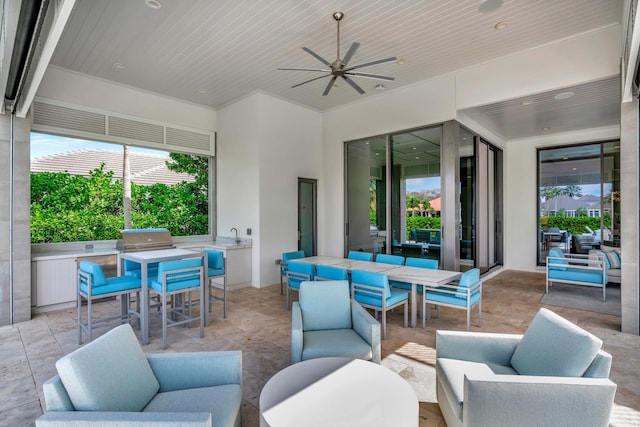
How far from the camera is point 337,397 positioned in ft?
6.01

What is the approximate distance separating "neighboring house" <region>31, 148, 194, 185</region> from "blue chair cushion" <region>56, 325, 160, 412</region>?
501cm

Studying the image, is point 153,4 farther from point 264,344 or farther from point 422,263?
point 422,263

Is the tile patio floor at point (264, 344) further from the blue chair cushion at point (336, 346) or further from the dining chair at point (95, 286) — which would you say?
the blue chair cushion at point (336, 346)

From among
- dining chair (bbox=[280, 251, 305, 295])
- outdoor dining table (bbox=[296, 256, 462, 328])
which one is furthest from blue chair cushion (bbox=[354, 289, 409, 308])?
dining chair (bbox=[280, 251, 305, 295])

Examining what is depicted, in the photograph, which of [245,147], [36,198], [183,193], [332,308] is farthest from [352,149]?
[36,198]

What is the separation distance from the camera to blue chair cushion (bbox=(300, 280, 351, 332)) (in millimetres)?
3057

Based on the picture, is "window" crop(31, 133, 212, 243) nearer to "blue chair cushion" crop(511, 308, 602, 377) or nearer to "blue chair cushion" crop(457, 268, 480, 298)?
"blue chair cushion" crop(457, 268, 480, 298)

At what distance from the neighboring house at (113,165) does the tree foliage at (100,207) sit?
0.29ft

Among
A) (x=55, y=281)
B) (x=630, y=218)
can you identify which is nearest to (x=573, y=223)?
(x=630, y=218)

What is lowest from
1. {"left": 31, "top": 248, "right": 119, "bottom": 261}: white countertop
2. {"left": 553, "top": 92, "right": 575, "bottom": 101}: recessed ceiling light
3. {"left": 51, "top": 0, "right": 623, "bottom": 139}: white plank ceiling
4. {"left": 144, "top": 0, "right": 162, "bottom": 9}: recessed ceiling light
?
{"left": 31, "top": 248, "right": 119, "bottom": 261}: white countertop

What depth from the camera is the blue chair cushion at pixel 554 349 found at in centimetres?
185

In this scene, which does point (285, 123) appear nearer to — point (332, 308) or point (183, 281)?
point (183, 281)

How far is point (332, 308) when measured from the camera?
3.10 metres

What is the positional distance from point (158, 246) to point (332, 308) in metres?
4.14
